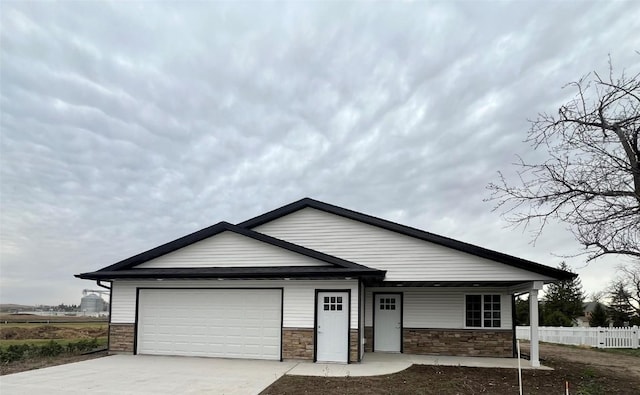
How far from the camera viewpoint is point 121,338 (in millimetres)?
15367

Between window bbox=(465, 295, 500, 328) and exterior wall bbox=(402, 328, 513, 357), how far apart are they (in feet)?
0.86

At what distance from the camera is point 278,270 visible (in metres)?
14.2

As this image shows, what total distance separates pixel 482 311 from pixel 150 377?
10866 mm

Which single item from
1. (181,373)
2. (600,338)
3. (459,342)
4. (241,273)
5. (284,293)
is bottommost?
(600,338)

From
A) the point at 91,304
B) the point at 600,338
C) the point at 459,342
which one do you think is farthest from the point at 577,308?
the point at 91,304

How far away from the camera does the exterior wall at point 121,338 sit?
15.3 m

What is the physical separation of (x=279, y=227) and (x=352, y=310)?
4983mm

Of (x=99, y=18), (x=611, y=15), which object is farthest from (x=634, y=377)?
(x=99, y=18)

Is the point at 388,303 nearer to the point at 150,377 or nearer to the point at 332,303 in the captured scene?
the point at 332,303

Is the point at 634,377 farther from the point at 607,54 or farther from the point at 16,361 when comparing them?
the point at 16,361

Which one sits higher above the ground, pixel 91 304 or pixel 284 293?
pixel 284 293

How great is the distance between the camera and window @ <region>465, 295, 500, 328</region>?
16.5 meters

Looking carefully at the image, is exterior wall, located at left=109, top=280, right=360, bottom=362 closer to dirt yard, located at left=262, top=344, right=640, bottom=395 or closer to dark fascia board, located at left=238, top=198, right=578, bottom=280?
dirt yard, located at left=262, top=344, right=640, bottom=395

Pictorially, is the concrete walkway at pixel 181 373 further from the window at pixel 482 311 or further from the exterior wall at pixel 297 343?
the window at pixel 482 311
